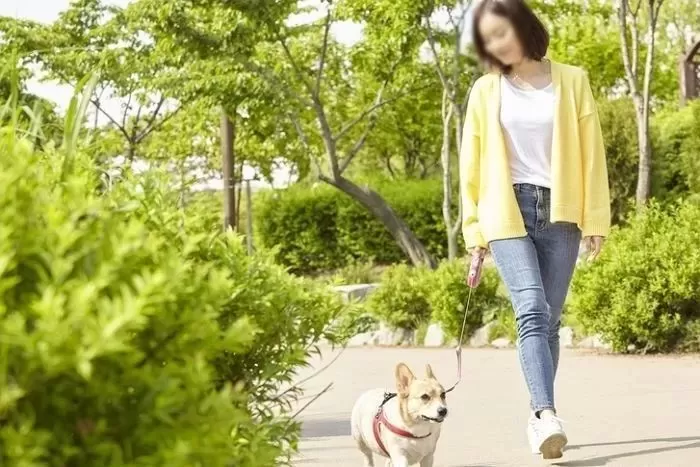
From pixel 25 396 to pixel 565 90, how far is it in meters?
3.84

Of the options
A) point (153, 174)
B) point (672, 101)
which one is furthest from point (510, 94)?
point (672, 101)

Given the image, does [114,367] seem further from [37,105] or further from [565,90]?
[565,90]

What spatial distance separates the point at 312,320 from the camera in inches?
138

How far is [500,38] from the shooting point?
5301 millimetres

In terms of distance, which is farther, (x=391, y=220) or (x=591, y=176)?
(x=391, y=220)

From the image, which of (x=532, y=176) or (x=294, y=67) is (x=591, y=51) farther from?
(x=532, y=176)

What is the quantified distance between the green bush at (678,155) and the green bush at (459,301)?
643 centimetres

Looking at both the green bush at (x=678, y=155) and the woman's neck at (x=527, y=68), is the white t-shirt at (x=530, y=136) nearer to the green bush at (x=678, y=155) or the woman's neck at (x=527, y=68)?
the woman's neck at (x=527, y=68)

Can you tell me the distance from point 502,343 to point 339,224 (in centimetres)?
1254

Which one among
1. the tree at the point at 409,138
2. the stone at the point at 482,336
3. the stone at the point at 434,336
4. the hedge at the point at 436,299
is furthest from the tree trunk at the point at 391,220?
the tree at the point at 409,138

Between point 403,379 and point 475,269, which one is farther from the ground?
point 475,269

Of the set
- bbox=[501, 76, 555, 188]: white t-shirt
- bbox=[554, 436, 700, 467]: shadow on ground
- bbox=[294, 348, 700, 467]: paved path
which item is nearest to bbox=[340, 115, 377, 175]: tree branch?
bbox=[294, 348, 700, 467]: paved path

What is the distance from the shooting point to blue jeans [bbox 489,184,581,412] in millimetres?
5230

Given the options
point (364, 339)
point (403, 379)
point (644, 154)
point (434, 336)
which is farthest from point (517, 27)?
point (644, 154)
